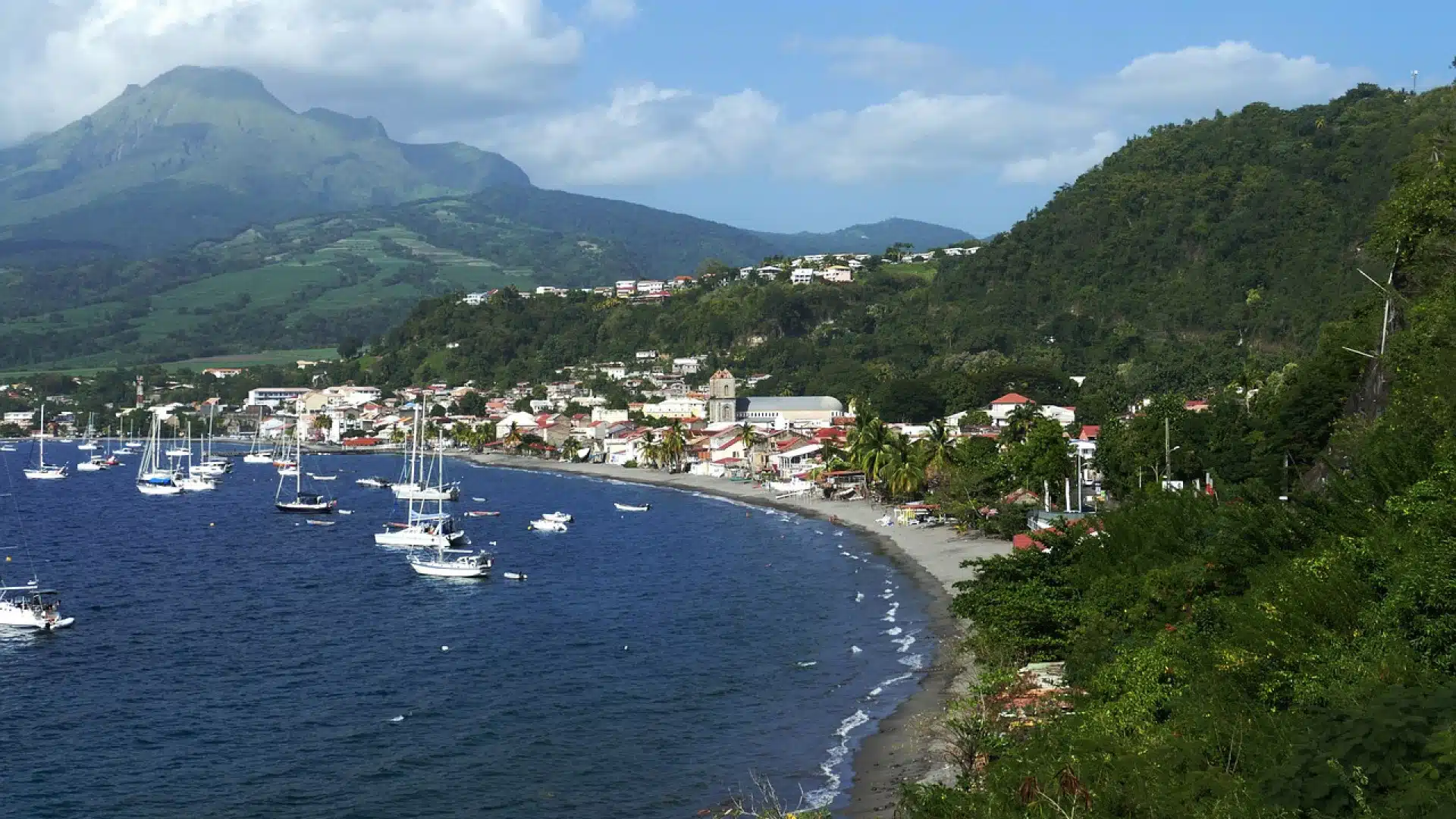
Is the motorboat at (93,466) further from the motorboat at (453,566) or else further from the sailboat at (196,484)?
the motorboat at (453,566)

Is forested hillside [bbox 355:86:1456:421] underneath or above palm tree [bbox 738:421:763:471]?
above

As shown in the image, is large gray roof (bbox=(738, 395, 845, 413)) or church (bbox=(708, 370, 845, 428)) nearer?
church (bbox=(708, 370, 845, 428))

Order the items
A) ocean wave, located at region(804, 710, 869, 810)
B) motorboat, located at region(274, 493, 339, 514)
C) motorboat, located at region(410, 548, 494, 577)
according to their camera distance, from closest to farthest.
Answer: ocean wave, located at region(804, 710, 869, 810)
motorboat, located at region(410, 548, 494, 577)
motorboat, located at region(274, 493, 339, 514)

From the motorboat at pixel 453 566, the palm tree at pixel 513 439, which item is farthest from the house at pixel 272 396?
the motorboat at pixel 453 566

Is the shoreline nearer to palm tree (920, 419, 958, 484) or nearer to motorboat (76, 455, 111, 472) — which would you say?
palm tree (920, 419, 958, 484)

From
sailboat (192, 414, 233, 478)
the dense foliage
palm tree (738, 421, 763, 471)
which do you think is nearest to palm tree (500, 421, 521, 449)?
sailboat (192, 414, 233, 478)

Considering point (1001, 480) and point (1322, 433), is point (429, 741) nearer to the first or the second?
point (1322, 433)

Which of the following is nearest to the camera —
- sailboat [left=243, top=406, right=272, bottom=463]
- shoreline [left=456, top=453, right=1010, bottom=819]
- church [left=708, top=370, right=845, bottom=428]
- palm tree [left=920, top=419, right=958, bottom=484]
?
shoreline [left=456, top=453, right=1010, bottom=819]
